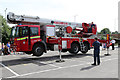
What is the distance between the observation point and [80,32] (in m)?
13.6

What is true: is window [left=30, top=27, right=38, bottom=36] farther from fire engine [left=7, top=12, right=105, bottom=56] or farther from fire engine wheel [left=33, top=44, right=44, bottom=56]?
fire engine wheel [left=33, top=44, right=44, bottom=56]

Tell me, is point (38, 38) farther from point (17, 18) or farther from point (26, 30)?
point (17, 18)

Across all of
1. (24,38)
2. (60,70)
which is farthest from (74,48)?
(60,70)

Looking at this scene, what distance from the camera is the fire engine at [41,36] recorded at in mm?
9500

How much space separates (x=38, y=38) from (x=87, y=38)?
5.21 metres

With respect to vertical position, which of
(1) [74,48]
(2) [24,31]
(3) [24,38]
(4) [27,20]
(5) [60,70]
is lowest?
(5) [60,70]

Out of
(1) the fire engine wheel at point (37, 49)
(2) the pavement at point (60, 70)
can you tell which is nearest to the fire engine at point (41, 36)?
(1) the fire engine wheel at point (37, 49)

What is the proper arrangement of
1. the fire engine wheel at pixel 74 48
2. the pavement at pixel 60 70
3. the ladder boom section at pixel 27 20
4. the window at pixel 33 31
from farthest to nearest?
the fire engine wheel at pixel 74 48 < the window at pixel 33 31 < the ladder boom section at pixel 27 20 < the pavement at pixel 60 70

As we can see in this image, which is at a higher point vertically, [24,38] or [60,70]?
[24,38]

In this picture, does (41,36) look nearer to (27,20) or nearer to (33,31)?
(33,31)

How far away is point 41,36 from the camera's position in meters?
10.8

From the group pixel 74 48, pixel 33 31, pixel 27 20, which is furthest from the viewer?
pixel 74 48

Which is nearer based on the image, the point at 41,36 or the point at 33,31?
the point at 33,31

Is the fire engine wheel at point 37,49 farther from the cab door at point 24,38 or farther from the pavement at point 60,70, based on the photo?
the pavement at point 60,70
